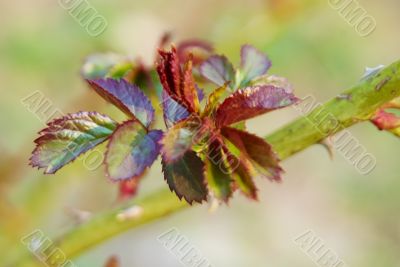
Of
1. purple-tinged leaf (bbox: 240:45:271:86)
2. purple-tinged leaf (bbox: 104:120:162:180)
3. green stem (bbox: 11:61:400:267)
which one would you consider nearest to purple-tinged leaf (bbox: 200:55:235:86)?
purple-tinged leaf (bbox: 240:45:271:86)

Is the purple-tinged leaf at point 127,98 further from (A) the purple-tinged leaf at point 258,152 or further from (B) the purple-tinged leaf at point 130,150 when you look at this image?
(A) the purple-tinged leaf at point 258,152

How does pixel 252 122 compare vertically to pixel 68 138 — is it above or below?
above

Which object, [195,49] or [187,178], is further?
[195,49]

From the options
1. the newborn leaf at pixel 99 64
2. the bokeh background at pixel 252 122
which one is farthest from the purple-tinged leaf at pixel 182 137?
the bokeh background at pixel 252 122

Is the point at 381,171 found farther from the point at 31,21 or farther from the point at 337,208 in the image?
the point at 31,21

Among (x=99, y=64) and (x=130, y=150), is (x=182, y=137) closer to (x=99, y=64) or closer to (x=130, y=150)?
(x=130, y=150)

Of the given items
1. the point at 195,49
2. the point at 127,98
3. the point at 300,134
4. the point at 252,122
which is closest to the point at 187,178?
the point at 127,98
